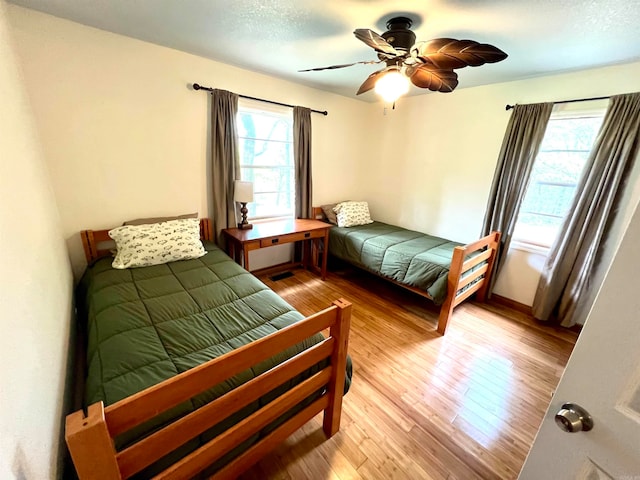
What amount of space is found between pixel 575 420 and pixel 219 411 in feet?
3.39

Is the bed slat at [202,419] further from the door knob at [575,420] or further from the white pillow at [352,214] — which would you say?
the white pillow at [352,214]

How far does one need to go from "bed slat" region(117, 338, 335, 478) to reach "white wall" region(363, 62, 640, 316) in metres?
2.65

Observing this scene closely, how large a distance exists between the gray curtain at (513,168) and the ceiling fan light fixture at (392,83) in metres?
1.60

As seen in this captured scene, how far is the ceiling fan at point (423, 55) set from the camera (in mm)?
1297

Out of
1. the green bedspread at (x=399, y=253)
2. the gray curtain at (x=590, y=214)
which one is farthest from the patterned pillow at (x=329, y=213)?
the gray curtain at (x=590, y=214)

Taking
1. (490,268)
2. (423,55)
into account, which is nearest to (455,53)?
(423,55)

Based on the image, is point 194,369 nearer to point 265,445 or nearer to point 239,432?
point 239,432

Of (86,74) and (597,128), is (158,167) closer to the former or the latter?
(86,74)

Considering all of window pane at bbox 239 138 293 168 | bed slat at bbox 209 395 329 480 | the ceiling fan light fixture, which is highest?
the ceiling fan light fixture

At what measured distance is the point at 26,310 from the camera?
2.85 ft

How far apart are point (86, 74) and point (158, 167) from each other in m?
0.76

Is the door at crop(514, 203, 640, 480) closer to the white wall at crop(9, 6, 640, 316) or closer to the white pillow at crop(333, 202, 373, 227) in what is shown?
the white wall at crop(9, 6, 640, 316)

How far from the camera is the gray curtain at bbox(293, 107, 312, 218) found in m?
3.07

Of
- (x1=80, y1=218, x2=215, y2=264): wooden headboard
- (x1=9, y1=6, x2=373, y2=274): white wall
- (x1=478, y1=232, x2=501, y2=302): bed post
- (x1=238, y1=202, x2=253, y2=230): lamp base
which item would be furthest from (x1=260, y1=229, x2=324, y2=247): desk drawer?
(x1=478, y1=232, x2=501, y2=302): bed post
